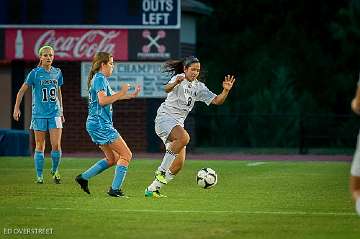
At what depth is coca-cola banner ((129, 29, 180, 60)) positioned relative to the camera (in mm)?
32375

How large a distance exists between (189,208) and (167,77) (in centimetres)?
1796

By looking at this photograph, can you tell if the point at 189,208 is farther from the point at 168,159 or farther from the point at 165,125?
the point at 165,125

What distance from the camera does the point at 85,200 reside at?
16.1m

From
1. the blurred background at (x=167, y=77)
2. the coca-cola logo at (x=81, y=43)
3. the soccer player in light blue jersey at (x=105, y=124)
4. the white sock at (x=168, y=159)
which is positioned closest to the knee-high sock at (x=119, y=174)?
the soccer player in light blue jersey at (x=105, y=124)

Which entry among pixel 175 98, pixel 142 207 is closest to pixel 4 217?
pixel 142 207

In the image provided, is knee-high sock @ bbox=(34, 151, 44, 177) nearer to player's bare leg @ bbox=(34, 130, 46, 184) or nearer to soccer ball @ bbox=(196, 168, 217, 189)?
player's bare leg @ bbox=(34, 130, 46, 184)

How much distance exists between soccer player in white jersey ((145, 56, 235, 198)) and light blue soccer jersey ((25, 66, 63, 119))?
2.80m

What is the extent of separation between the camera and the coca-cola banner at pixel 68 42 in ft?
108

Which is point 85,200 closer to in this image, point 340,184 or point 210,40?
point 340,184

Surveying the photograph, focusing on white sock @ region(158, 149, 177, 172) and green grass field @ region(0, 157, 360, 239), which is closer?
green grass field @ region(0, 157, 360, 239)

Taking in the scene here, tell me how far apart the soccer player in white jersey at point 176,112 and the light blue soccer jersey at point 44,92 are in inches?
110

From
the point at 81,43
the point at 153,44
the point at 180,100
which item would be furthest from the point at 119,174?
the point at 81,43

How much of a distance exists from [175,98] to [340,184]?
13.0 feet

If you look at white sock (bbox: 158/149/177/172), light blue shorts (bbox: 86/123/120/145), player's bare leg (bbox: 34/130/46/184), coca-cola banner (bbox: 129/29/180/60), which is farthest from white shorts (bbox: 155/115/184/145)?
coca-cola banner (bbox: 129/29/180/60)
